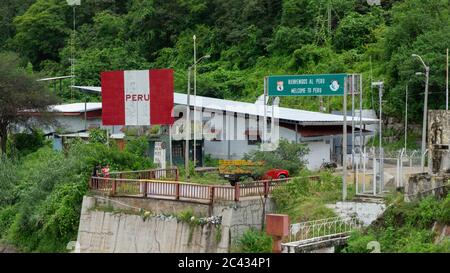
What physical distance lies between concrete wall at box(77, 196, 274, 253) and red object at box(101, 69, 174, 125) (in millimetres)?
6480

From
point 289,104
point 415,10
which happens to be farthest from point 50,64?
point 415,10

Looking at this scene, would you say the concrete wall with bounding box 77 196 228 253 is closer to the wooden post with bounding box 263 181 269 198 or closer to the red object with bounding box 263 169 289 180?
the wooden post with bounding box 263 181 269 198

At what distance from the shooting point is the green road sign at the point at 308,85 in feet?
82.7

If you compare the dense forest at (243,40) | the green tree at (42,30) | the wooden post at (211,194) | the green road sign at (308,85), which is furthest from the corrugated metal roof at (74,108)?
the green tree at (42,30)

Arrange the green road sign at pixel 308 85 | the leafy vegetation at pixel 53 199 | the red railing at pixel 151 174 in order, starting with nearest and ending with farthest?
the green road sign at pixel 308 85 < the leafy vegetation at pixel 53 199 < the red railing at pixel 151 174

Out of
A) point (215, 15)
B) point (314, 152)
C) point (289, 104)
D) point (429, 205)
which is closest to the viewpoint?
point (429, 205)

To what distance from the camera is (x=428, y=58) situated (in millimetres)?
40500

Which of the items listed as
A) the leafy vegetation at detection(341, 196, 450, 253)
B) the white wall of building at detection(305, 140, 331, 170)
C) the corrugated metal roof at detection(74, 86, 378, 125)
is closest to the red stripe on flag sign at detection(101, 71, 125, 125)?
the corrugated metal roof at detection(74, 86, 378, 125)

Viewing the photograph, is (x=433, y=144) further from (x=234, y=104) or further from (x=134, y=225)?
(x=234, y=104)

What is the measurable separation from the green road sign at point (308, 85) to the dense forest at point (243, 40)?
14683 millimetres

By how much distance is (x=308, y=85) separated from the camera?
85.8ft

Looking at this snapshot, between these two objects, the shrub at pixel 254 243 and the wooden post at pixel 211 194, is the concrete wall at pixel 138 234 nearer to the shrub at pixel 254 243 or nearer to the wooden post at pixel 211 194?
the shrub at pixel 254 243

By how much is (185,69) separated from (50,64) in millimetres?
16951

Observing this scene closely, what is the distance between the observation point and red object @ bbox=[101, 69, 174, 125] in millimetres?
31703
